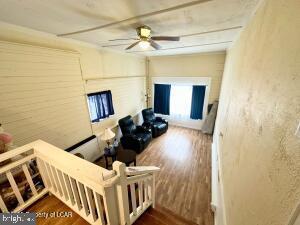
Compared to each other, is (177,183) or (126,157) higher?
(126,157)

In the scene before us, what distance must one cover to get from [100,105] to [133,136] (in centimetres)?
136

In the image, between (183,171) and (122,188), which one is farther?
(183,171)

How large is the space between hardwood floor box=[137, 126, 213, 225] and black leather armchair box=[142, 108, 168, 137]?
226mm

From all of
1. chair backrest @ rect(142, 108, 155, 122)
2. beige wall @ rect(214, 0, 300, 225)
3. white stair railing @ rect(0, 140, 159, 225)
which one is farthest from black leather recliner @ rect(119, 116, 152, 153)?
beige wall @ rect(214, 0, 300, 225)

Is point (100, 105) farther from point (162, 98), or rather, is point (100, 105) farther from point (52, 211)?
point (162, 98)

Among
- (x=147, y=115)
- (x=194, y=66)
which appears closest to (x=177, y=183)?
(x=147, y=115)

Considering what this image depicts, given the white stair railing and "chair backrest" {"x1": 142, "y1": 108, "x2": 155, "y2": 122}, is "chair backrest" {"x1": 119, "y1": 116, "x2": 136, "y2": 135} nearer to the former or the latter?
"chair backrest" {"x1": 142, "y1": 108, "x2": 155, "y2": 122}

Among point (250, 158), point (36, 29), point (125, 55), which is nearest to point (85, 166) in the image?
point (250, 158)

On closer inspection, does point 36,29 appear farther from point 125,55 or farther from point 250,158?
point 250,158

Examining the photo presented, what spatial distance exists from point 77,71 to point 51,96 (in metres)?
0.80

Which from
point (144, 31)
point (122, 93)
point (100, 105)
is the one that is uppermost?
point (144, 31)

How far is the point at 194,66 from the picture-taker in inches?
194

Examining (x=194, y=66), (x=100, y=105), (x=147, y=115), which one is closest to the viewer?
(x=100, y=105)

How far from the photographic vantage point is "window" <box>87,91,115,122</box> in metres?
3.41
